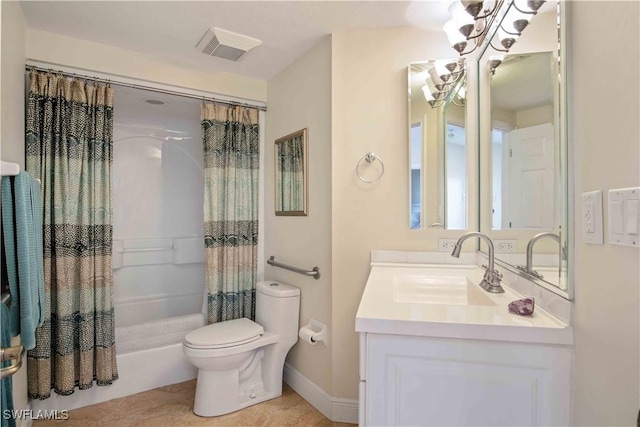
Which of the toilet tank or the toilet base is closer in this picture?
the toilet base

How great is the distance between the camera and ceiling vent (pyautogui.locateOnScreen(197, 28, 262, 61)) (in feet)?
6.05

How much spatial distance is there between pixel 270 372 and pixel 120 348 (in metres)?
1.04

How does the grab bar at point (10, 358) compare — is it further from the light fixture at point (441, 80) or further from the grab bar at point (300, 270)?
the light fixture at point (441, 80)

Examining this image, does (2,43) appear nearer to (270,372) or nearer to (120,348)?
(120,348)

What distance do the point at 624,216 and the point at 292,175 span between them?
1.84 meters

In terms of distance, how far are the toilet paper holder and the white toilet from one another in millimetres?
159

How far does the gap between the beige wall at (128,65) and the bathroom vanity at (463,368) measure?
210 centimetres

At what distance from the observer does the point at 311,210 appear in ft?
6.77

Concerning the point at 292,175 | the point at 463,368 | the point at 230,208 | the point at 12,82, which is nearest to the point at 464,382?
the point at 463,368

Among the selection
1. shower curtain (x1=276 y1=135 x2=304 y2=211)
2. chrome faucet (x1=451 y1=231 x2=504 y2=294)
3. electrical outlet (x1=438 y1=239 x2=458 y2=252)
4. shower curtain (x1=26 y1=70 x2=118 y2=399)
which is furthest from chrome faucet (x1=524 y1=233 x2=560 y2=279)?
shower curtain (x1=26 y1=70 x2=118 y2=399)

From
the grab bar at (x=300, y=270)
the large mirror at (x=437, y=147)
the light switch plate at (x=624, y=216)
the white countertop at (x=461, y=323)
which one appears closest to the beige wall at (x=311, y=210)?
the grab bar at (x=300, y=270)

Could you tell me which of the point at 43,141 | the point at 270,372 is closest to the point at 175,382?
the point at 270,372

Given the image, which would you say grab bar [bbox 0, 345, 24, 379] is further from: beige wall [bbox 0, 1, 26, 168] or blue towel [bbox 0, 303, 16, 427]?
beige wall [bbox 0, 1, 26, 168]

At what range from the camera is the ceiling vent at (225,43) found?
1844mm
